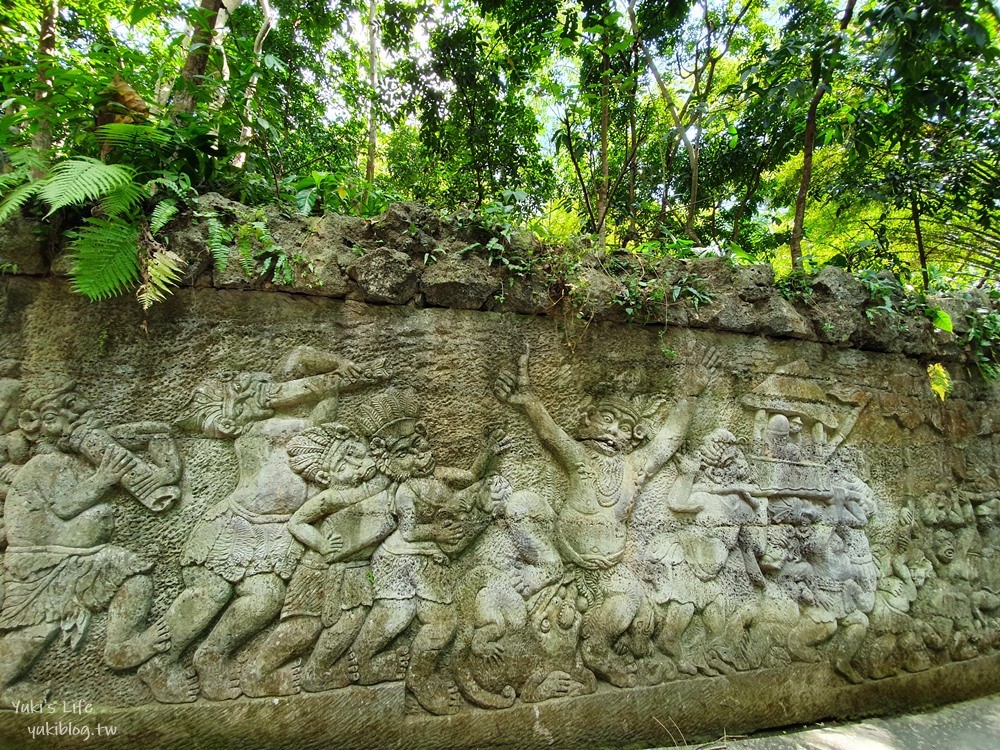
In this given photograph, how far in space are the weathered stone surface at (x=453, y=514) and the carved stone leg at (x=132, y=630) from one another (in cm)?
1

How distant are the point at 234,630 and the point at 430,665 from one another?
0.97 metres

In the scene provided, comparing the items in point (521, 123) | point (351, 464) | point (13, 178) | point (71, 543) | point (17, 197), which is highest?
point (521, 123)

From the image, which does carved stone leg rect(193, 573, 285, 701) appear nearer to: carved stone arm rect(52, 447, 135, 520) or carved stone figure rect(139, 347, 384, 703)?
carved stone figure rect(139, 347, 384, 703)

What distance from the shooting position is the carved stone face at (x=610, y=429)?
330 centimetres

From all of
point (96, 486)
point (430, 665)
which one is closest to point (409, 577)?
point (430, 665)

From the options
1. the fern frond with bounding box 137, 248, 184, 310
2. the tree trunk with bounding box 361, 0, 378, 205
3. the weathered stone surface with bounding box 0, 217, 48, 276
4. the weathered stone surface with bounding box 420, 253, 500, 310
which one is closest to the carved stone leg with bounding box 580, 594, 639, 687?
the weathered stone surface with bounding box 420, 253, 500, 310

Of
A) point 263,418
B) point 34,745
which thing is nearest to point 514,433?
point 263,418

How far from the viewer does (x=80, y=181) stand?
7.73 ft

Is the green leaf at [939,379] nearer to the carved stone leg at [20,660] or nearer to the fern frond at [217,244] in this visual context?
the fern frond at [217,244]

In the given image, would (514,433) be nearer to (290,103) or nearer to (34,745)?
(34,745)

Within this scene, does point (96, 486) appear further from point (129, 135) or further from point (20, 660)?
point (129, 135)

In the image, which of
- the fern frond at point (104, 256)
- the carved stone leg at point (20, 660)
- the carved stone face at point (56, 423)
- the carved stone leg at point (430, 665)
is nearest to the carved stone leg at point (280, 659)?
the carved stone leg at point (430, 665)

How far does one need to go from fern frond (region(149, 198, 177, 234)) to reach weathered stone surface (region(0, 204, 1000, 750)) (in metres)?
0.16

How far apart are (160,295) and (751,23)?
8912 millimetres
